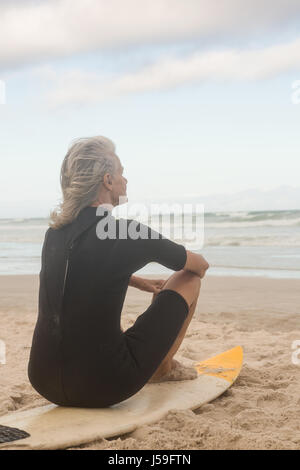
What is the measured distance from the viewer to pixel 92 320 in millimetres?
2561

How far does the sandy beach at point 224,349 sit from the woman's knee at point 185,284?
0.61 meters

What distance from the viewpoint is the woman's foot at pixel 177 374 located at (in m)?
3.29

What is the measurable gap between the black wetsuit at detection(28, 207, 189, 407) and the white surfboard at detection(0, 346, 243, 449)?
9cm

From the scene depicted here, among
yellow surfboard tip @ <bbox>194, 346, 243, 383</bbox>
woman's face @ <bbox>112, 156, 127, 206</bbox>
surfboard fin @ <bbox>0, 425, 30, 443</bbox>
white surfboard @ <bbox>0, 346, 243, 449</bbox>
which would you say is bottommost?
yellow surfboard tip @ <bbox>194, 346, 243, 383</bbox>

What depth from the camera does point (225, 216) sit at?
2736 centimetres

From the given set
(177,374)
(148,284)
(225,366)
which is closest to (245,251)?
(225,366)

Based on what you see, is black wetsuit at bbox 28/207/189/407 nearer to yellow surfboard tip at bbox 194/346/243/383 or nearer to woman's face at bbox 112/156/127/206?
woman's face at bbox 112/156/127/206

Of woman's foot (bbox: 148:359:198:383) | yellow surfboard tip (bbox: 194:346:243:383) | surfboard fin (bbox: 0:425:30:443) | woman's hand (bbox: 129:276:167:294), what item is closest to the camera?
surfboard fin (bbox: 0:425:30:443)

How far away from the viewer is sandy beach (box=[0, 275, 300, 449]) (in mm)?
2570
